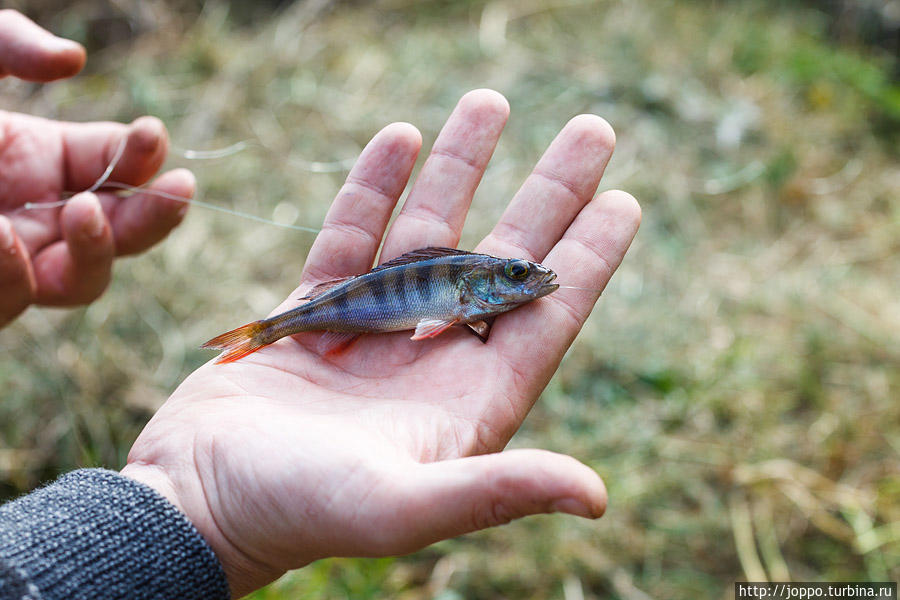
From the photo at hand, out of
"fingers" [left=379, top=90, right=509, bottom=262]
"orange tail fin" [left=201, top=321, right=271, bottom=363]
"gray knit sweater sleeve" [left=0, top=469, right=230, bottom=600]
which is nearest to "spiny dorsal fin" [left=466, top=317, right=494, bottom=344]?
"fingers" [left=379, top=90, right=509, bottom=262]

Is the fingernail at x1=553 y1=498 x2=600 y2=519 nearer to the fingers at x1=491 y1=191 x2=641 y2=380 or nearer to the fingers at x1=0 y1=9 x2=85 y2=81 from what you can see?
the fingers at x1=491 y1=191 x2=641 y2=380

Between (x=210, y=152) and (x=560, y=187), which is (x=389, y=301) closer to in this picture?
(x=560, y=187)

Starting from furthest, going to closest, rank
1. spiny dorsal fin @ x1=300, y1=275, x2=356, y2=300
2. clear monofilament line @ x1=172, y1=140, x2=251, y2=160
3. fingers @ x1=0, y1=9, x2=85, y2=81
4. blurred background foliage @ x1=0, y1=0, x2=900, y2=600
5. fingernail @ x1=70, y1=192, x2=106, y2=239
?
clear monofilament line @ x1=172, y1=140, x2=251, y2=160 < blurred background foliage @ x1=0, y1=0, x2=900, y2=600 < fingers @ x1=0, y1=9, x2=85, y2=81 < fingernail @ x1=70, y1=192, x2=106, y2=239 < spiny dorsal fin @ x1=300, y1=275, x2=356, y2=300

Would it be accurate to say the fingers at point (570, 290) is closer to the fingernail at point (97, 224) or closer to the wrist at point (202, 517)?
the wrist at point (202, 517)

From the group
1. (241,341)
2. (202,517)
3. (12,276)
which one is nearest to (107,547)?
(202,517)

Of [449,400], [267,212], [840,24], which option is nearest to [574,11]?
[840,24]

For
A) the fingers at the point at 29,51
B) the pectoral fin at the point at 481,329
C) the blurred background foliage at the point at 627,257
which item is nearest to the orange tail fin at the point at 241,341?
the pectoral fin at the point at 481,329
